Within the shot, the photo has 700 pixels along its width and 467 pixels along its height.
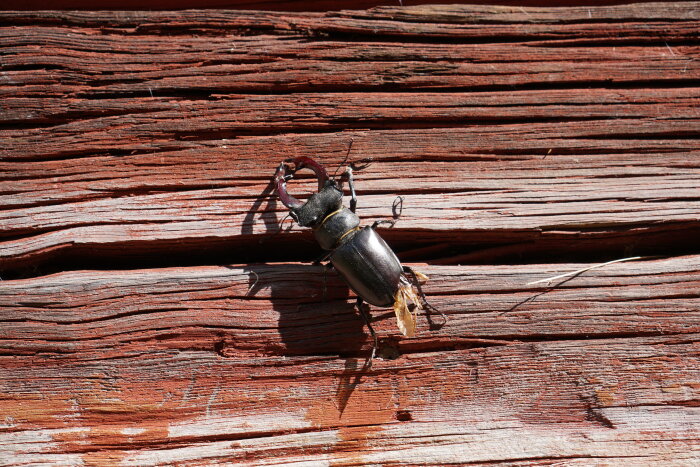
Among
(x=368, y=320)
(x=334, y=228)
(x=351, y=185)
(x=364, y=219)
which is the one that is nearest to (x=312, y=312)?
(x=368, y=320)

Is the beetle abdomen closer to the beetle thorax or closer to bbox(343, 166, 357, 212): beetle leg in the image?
the beetle thorax

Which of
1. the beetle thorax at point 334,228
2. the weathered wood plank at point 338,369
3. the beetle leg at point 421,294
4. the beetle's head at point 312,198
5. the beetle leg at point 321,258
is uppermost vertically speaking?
the beetle's head at point 312,198

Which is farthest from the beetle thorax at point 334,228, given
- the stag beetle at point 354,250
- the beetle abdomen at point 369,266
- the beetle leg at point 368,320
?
the beetle leg at point 368,320

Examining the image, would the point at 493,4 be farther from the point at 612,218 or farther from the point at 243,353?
the point at 243,353

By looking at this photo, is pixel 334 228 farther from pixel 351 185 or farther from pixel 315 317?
pixel 315 317

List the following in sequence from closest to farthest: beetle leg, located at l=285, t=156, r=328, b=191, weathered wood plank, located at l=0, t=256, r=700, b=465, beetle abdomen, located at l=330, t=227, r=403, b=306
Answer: weathered wood plank, located at l=0, t=256, r=700, b=465 < beetle abdomen, located at l=330, t=227, r=403, b=306 < beetle leg, located at l=285, t=156, r=328, b=191

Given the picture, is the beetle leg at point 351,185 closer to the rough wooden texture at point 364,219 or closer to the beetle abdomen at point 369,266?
the rough wooden texture at point 364,219

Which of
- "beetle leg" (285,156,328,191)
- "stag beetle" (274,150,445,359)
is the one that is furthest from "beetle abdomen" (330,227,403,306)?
"beetle leg" (285,156,328,191)

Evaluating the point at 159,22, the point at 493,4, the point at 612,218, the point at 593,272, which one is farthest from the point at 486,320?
the point at 159,22
